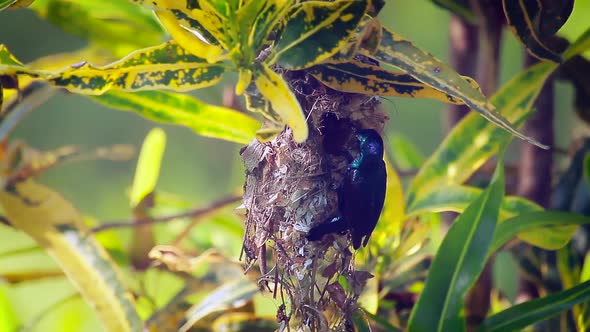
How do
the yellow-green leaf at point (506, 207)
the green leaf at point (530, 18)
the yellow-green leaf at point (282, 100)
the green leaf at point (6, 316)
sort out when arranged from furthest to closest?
the green leaf at point (6, 316) → the yellow-green leaf at point (506, 207) → the green leaf at point (530, 18) → the yellow-green leaf at point (282, 100)

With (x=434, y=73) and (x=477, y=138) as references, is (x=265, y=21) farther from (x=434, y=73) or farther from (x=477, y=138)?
(x=477, y=138)

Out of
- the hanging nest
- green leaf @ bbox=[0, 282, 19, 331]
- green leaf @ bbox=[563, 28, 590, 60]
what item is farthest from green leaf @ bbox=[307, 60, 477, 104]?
green leaf @ bbox=[0, 282, 19, 331]

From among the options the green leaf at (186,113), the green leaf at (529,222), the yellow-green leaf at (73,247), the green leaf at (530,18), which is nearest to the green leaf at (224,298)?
the yellow-green leaf at (73,247)

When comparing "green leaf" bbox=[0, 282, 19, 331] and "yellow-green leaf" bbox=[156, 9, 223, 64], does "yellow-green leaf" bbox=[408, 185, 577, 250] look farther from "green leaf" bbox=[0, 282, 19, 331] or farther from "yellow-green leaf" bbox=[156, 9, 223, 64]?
"green leaf" bbox=[0, 282, 19, 331]

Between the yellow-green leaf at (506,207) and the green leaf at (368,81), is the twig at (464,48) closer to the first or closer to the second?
the yellow-green leaf at (506,207)

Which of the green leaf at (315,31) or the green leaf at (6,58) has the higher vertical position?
the green leaf at (315,31)

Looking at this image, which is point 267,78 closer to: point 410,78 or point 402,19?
point 410,78
